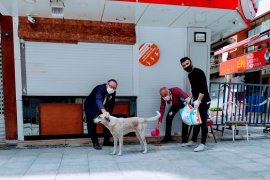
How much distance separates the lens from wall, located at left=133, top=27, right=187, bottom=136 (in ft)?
21.3

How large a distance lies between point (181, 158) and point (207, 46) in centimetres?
348

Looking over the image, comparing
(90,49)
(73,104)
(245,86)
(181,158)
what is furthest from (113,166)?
(245,86)

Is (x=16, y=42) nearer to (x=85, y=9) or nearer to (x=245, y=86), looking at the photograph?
(x=85, y=9)

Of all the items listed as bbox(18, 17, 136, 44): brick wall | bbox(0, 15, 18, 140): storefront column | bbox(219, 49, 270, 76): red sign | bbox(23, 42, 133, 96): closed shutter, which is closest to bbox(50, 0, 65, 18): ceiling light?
bbox(18, 17, 136, 44): brick wall

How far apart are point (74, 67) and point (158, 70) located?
2286 millimetres

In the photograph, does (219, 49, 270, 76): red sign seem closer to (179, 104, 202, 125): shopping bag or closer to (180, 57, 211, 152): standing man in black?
(180, 57, 211, 152): standing man in black

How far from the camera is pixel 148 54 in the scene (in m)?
6.44

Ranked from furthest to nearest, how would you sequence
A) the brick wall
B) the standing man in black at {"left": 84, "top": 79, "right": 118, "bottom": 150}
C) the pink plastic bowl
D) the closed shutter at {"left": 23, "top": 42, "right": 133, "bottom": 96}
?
the pink plastic bowl, the closed shutter at {"left": 23, "top": 42, "right": 133, "bottom": 96}, the brick wall, the standing man in black at {"left": 84, "top": 79, "right": 118, "bottom": 150}

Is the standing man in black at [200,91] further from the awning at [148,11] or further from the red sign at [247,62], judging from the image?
the red sign at [247,62]

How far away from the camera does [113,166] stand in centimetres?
431

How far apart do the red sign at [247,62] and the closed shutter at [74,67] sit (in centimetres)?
1256

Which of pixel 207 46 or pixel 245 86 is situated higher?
pixel 207 46

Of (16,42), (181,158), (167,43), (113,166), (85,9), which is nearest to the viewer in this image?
(113,166)

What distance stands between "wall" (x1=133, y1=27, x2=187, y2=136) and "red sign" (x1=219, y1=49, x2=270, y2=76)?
11.2 meters
